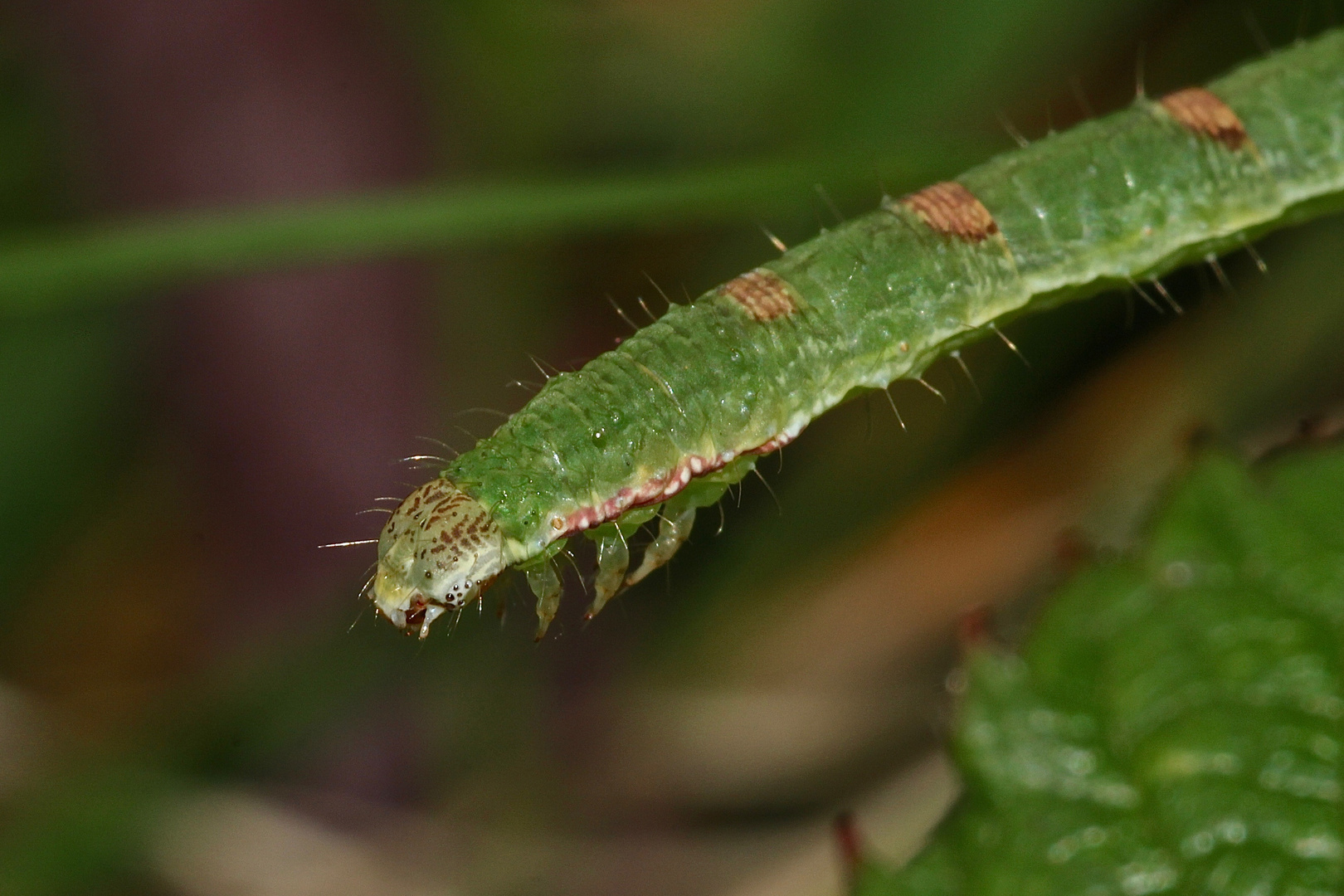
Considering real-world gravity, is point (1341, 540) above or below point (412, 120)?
below

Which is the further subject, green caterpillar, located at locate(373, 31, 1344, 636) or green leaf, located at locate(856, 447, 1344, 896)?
green leaf, located at locate(856, 447, 1344, 896)

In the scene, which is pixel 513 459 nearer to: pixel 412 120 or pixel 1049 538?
pixel 1049 538

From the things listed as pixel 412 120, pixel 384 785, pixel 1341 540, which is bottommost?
pixel 1341 540

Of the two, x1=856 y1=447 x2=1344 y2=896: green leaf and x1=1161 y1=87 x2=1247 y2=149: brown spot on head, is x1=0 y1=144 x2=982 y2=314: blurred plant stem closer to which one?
x1=1161 y1=87 x2=1247 y2=149: brown spot on head

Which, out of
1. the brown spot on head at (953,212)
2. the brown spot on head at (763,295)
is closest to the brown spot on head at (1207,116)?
the brown spot on head at (953,212)

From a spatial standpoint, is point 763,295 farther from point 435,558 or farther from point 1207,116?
point 1207,116

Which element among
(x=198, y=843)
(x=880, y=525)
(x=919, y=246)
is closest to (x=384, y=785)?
(x=198, y=843)

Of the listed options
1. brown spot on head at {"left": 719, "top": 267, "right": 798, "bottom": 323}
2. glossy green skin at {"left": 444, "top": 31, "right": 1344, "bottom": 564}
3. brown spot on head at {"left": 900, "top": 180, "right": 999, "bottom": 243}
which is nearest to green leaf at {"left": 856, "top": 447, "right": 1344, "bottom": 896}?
glossy green skin at {"left": 444, "top": 31, "right": 1344, "bottom": 564}

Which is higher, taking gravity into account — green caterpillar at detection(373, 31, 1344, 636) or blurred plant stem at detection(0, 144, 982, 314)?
blurred plant stem at detection(0, 144, 982, 314)
